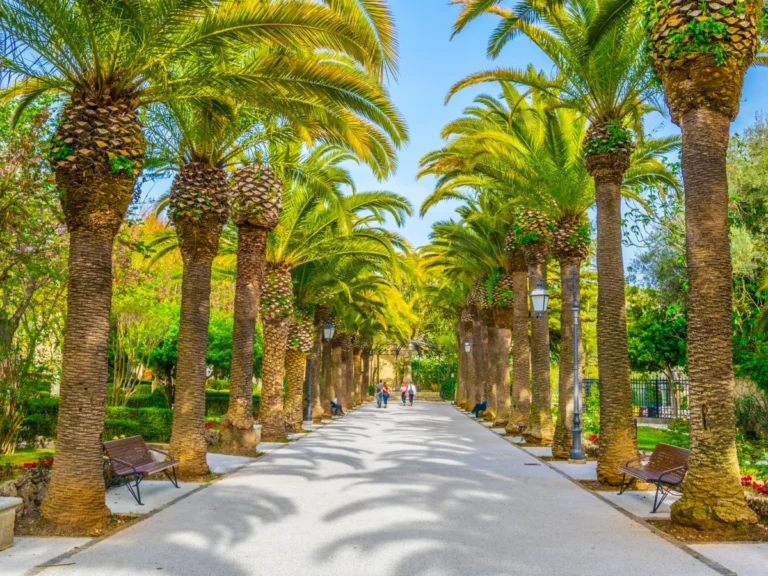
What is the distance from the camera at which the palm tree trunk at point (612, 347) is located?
1095cm

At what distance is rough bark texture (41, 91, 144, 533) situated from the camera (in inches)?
310

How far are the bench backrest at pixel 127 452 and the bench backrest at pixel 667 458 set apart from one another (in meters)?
7.55

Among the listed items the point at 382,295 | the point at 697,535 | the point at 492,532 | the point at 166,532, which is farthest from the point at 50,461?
the point at 382,295

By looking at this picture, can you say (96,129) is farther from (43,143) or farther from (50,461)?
(50,461)

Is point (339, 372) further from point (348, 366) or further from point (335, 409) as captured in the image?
point (335, 409)

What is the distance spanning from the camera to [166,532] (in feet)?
24.7

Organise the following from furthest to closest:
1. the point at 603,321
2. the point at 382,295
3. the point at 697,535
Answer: the point at 382,295 < the point at 603,321 < the point at 697,535

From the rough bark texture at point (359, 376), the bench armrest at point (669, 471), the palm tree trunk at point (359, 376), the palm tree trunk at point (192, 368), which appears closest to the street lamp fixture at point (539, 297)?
the bench armrest at point (669, 471)

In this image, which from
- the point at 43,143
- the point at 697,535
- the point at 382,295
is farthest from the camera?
the point at 382,295

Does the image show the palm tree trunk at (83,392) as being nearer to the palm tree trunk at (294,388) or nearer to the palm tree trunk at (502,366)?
the palm tree trunk at (294,388)

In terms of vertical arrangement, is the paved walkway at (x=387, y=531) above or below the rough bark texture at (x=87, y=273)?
below

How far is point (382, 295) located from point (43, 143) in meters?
22.7

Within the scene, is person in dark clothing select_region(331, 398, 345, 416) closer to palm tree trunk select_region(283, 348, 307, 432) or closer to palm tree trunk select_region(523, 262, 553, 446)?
palm tree trunk select_region(283, 348, 307, 432)

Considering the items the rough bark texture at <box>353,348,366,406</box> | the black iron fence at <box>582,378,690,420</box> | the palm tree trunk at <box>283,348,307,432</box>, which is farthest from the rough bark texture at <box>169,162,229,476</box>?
the rough bark texture at <box>353,348,366,406</box>
